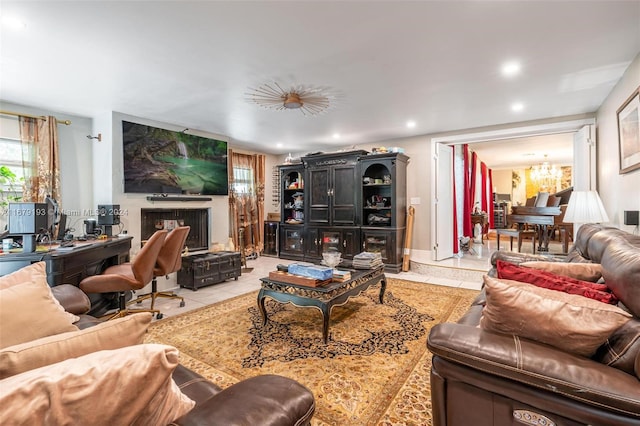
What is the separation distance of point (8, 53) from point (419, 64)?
12.0 ft

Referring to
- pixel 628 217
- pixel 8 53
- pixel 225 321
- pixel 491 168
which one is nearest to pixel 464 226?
pixel 628 217

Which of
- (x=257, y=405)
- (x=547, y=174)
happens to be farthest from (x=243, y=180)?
(x=547, y=174)

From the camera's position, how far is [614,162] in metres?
3.30

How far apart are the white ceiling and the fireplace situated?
156 centimetres

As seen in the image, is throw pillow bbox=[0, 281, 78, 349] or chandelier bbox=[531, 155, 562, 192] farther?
chandelier bbox=[531, 155, 562, 192]

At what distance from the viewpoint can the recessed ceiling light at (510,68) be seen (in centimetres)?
279

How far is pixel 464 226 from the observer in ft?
22.7

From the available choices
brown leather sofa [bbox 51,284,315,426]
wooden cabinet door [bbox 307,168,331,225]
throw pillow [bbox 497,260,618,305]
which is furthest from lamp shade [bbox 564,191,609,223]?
wooden cabinet door [bbox 307,168,331,225]

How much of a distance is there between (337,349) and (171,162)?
3.94 metres

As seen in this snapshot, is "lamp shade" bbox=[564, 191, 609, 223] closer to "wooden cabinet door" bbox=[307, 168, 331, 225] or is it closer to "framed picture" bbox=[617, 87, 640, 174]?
"framed picture" bbox=[617, 87, 640, 174]

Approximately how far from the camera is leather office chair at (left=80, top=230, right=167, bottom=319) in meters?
2.84

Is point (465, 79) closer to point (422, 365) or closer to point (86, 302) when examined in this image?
point (422, 365)

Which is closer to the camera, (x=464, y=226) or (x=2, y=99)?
(x=2, y=99)

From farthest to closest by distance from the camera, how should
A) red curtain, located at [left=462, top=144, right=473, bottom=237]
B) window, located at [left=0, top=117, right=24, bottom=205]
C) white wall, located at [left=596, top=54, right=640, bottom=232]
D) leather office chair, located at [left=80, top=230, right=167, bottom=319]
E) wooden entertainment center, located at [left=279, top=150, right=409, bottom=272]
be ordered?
red curtain, located at [left=462, top=144, right=473, bottom=237], wooden entertainment center, located at [left=279, top=150, right=409, bottom=272], window, located at [left=0, top=117, right=24, bottom=205], leather office chair, located at [left=80, top=230, right=167, bottom=319], white wall, located at [left=596, top=54, right=640, bottom=232]
